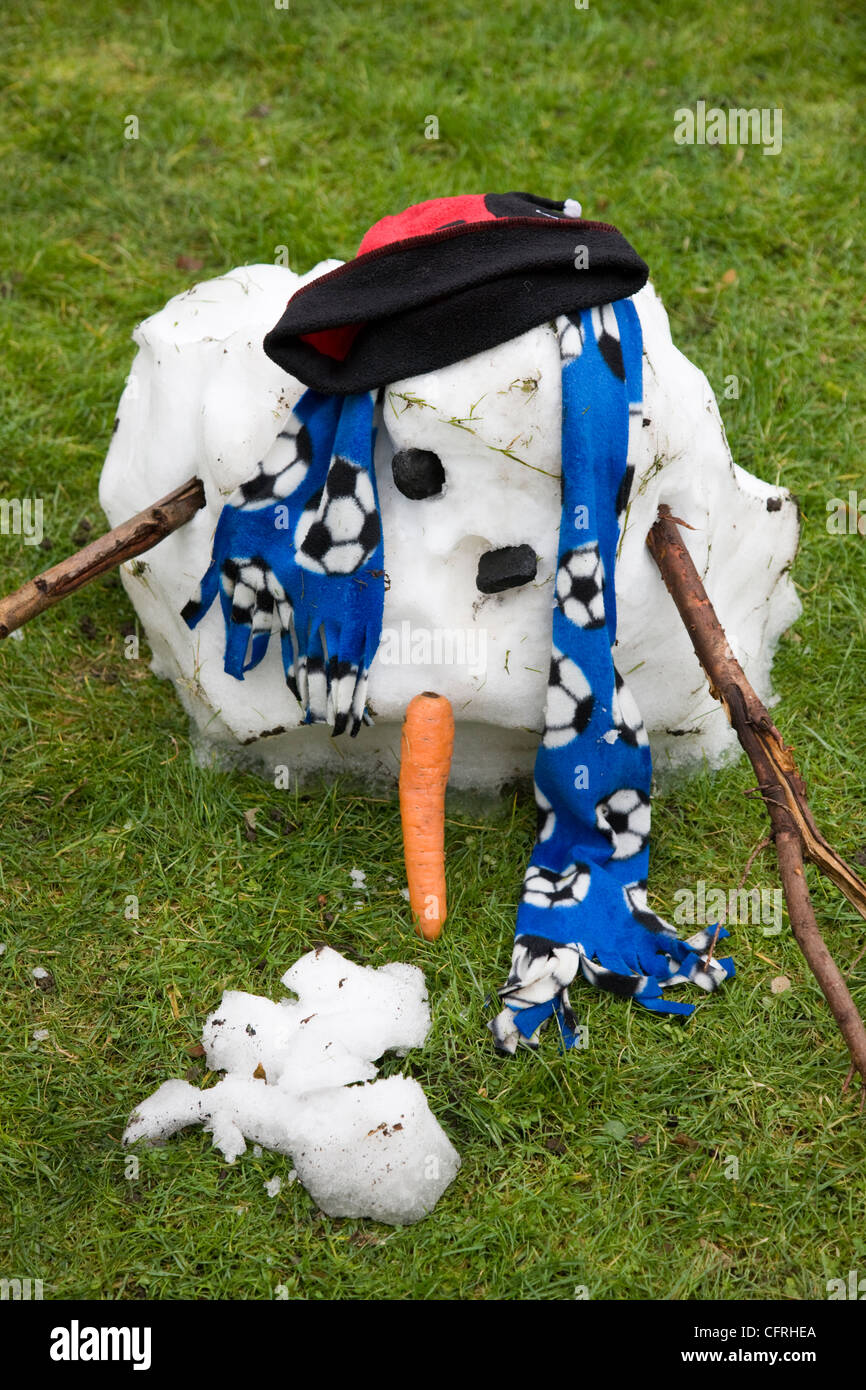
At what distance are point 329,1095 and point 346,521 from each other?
49.2 inches

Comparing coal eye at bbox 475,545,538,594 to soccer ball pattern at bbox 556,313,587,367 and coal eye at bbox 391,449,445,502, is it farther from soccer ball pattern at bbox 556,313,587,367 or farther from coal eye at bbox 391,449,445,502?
soccer ball pattern at bbox 556,313,587,367

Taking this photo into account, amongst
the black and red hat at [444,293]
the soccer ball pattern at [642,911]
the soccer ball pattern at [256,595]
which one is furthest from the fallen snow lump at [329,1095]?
the black and red hat at [444,293]

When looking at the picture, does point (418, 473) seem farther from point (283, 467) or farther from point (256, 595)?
point (256, 595)

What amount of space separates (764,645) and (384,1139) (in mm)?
1835

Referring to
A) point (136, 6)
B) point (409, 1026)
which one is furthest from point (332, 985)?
point (136, 6)

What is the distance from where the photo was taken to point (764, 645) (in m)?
3.71

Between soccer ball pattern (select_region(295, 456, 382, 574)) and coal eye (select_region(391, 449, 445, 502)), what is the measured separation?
7 cm

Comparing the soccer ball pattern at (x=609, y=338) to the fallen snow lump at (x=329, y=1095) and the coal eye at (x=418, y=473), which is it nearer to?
the coal eye at (x=418, y=473)

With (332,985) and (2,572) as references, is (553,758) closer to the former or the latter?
(332,985)

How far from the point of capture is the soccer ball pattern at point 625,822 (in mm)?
3150

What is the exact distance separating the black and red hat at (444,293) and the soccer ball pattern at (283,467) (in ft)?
0.48

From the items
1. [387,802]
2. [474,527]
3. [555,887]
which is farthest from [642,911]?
[474,527]

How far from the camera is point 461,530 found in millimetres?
2834

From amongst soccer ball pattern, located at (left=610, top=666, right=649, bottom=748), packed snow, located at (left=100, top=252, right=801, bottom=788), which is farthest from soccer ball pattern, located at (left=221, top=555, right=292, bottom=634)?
soccer ball pattern, located at (left=610, top=666, right=649, bottom=748)
